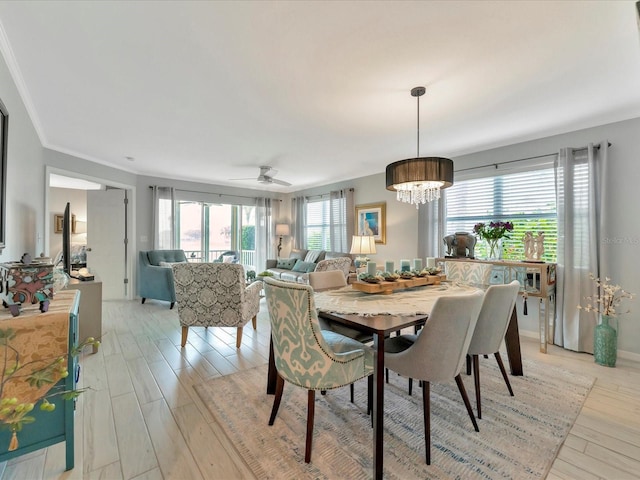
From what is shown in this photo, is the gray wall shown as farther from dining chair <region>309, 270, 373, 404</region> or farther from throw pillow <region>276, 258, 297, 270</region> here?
throw pillow <region>276, 258, 297, 270</region>

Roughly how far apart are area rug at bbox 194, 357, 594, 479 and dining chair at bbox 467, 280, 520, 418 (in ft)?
0.95

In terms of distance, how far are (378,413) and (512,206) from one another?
3427mm

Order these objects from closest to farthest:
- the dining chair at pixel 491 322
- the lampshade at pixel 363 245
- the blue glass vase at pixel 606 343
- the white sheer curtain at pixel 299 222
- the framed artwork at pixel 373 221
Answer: the dining chair at pixel 491 322
the blue glass vase at pixel 606 343
the lampshade at pixel 363 245
the framed artwork at pixel 373 221
the white sheer curtain at pixel 299 222

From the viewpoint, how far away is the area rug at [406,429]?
5.14 feet

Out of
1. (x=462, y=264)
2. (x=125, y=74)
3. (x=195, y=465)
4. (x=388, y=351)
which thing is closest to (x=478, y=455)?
(x=388, y=351)

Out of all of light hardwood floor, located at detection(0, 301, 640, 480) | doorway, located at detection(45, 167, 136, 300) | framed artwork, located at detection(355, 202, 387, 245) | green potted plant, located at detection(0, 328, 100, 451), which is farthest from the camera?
doorway, located at detection(45, 167, 136, 300)

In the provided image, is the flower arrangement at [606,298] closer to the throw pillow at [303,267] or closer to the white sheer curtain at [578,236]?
the white sheer curtain at [578,236]

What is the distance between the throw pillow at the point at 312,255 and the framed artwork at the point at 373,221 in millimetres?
1010

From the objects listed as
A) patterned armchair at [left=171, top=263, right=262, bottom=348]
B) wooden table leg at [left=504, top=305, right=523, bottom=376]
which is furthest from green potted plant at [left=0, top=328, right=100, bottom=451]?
wooden table leg at [left=504, top=305, right=523, bottom=376]

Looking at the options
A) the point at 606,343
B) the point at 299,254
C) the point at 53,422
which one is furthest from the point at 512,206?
the point at 53,422

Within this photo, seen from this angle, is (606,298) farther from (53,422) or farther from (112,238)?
(112,238)

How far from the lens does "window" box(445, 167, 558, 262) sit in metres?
3.49

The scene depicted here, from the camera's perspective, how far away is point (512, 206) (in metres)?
3.77

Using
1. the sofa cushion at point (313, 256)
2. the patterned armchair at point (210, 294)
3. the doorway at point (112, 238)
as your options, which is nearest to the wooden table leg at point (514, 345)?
the patterned armchair at point (210, 294)
